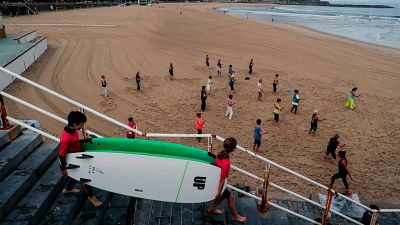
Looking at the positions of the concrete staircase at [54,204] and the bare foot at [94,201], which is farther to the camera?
the bare foot at [94,201]

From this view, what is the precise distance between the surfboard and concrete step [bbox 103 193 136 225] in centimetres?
55

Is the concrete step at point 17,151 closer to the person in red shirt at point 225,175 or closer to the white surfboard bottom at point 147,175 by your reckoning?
the white surfboard bottom at point 147,175

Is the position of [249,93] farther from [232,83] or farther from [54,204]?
[54,204]

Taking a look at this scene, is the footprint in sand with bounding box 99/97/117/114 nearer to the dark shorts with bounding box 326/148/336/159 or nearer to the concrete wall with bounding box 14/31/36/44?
the dark shorts with bounding box 326/148/336/159

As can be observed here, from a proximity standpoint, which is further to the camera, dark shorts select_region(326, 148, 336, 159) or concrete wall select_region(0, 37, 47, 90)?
concrete wall select_region(0, 37, 47, 90)

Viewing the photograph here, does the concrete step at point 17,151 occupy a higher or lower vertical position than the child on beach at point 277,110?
higher

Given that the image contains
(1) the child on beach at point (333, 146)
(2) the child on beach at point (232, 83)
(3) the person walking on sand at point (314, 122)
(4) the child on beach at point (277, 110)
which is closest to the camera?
(1) the child on beach at point (333, 146)

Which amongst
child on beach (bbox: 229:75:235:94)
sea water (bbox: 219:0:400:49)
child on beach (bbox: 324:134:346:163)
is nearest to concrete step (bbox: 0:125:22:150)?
child on beach (bbox: 324:134:346:163)

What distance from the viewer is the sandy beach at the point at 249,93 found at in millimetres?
11477

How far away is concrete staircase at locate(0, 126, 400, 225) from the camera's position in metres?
4.68

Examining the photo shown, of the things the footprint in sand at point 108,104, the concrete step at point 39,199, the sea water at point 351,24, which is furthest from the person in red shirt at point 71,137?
the sea water at point 351,24

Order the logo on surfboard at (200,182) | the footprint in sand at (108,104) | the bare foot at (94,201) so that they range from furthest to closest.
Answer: the footprint in sand at (108,104), the bare foot at (94,201), the logo on surfboard at (200,182)

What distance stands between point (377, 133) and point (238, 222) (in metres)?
11.0

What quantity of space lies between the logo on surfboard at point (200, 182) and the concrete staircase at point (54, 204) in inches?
30.2
